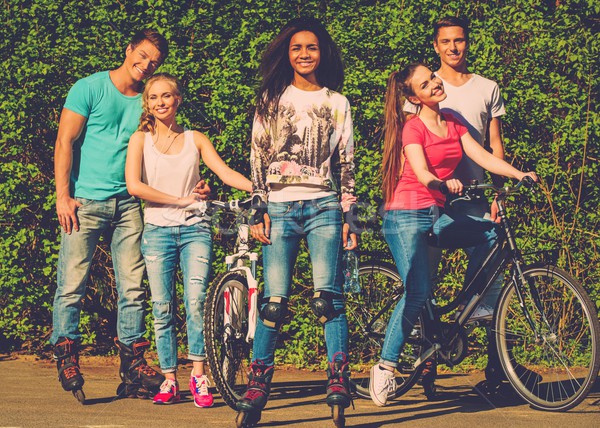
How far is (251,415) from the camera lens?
223 inches

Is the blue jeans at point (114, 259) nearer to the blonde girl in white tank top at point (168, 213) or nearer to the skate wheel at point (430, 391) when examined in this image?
the blonde girl in white tank top at point (168, 213)

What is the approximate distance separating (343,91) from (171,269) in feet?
6.38

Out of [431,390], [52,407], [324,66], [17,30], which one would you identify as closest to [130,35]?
[17,30]

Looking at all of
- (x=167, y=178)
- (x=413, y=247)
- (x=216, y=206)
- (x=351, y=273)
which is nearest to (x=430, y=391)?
(x=351, y=273)

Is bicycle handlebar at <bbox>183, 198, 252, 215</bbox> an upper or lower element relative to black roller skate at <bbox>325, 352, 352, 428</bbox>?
upper

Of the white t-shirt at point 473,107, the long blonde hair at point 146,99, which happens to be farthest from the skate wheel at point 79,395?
the white t-shirt at point 473,107

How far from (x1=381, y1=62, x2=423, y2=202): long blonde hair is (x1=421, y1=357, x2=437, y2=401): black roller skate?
1114 millimetres

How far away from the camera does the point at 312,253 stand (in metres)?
5.77

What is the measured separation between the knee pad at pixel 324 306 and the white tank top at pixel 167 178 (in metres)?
1.13

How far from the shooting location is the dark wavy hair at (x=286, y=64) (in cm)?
589

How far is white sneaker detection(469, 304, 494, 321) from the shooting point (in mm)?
6500

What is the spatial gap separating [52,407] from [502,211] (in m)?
2.95

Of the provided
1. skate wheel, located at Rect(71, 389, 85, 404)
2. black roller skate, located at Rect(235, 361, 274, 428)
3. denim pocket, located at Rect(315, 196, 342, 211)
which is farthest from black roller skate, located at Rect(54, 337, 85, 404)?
denim pocket, located at Rect(315, 196, 342, 211)

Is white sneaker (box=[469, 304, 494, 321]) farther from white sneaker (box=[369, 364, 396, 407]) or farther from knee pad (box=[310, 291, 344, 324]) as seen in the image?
knee pad (box=[310, 291, 344, 324])
